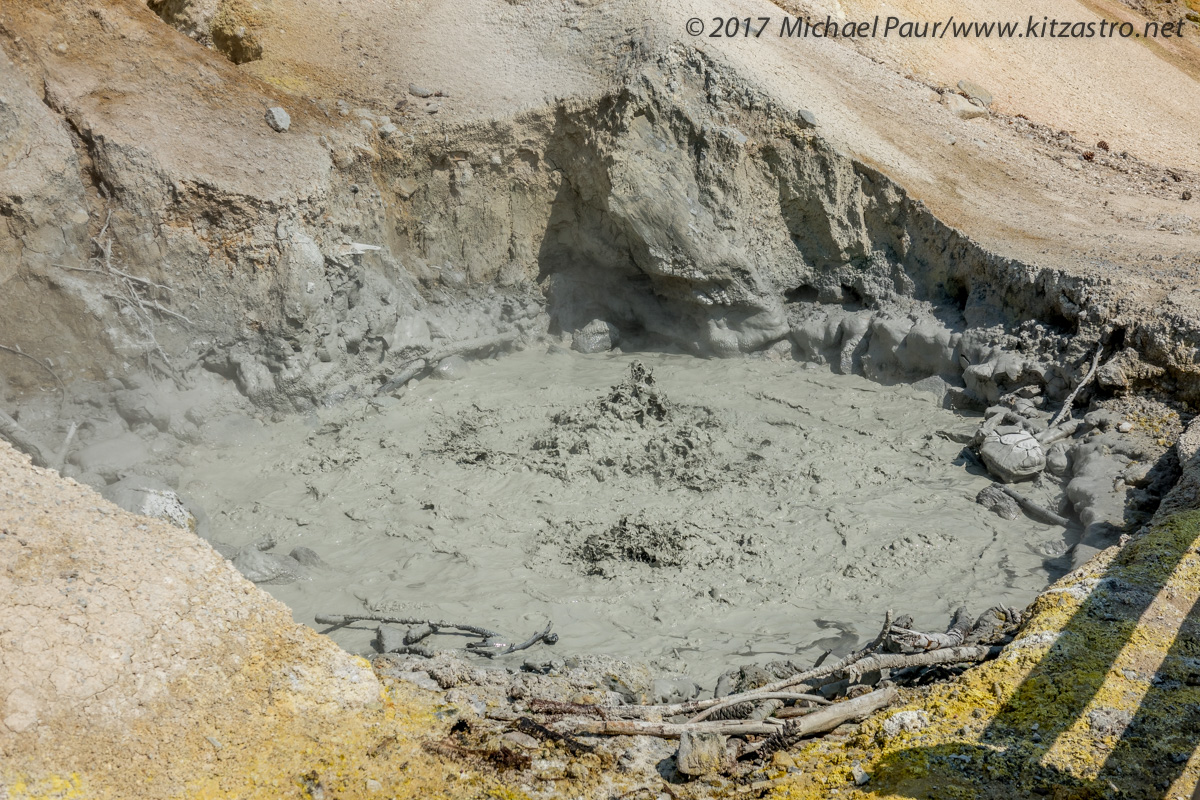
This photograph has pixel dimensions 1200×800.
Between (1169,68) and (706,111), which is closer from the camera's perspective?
(706,111)

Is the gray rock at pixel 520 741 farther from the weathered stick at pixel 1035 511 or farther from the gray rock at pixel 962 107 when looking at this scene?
the gray rock at pixel 962 107

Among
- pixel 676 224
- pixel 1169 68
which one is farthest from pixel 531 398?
pixel 1169 68

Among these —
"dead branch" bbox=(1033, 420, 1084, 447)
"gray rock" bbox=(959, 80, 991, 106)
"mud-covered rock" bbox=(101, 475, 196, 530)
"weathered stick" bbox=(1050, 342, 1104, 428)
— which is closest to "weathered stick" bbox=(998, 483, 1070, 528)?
"dead branch" bbox=(1033, 420, 1084, 447)

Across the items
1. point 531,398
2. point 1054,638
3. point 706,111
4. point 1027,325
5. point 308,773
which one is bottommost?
point 531,398

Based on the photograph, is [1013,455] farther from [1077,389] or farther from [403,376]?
[403,376]

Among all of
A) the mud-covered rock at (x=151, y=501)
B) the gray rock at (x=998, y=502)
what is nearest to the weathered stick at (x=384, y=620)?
the mud-covered rock at (x=151, y=501)

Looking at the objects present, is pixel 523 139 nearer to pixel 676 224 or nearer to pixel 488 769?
pixel 676 224

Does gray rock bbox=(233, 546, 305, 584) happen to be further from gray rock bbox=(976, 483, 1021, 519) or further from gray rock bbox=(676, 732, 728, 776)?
gray rock bbox=(976, 483, 1021, 519)
